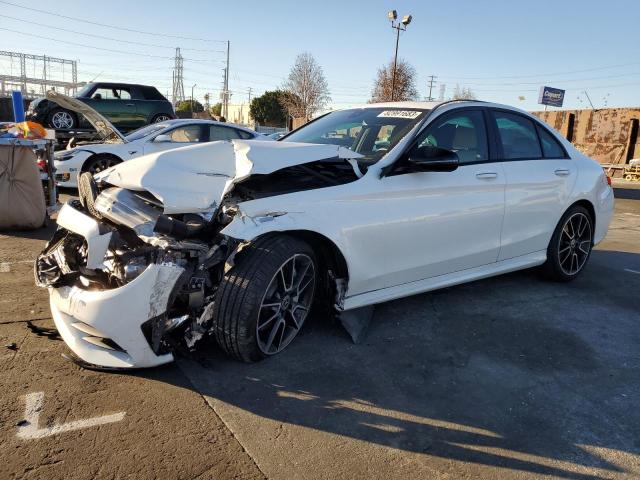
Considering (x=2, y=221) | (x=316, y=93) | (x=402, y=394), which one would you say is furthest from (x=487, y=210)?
(x=316, y=93)

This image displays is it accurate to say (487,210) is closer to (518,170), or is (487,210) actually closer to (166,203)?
(518,170)

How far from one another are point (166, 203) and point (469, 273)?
8.00ft

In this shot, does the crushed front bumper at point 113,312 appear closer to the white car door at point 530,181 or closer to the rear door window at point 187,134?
the white car door at point 530,181

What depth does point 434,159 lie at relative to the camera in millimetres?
3426

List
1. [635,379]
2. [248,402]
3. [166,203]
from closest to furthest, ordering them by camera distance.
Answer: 1. [248,402]
2. [166,203]
3. [635,379]

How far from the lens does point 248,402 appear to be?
271 cm

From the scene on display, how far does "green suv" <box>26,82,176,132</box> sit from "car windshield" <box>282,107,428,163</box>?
12.4m

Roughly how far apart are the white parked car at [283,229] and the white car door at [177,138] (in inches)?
189

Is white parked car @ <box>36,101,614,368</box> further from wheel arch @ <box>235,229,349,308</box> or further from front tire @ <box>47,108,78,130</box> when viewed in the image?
front tire @ <box>47,108,78,130</box>

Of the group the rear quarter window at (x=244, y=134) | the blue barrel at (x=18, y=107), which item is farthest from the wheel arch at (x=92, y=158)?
the rear quarter window at (x=244, y=134)

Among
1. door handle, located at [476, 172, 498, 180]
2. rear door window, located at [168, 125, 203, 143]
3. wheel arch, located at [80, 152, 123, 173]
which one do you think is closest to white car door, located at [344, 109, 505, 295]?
door handle, located at [476, 172, 498, 180]

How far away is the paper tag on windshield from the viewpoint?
393cm

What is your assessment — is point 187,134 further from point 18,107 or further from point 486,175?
point 486,175

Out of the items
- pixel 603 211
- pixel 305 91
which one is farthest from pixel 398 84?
pixel 603 211
